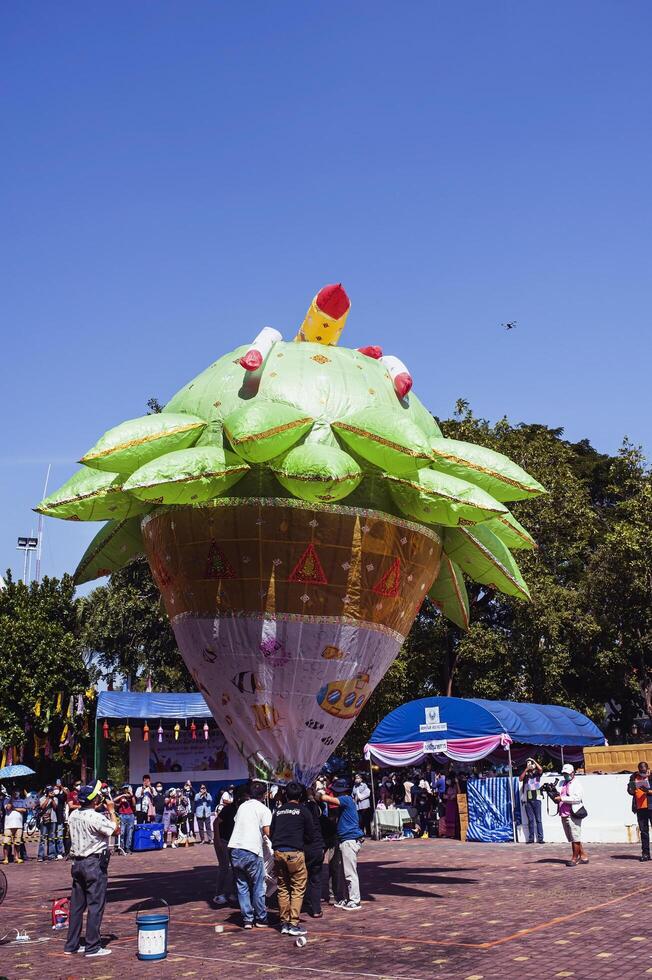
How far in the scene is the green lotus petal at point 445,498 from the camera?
12.3m

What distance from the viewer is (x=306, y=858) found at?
39.7ft

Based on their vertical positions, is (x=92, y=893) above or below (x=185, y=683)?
A: below

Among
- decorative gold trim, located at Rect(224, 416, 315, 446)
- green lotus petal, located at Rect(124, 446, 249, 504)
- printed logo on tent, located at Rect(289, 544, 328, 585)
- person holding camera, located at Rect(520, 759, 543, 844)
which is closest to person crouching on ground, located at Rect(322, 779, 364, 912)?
printed logo on tent, located at Rect(289, 544, 328, 585)

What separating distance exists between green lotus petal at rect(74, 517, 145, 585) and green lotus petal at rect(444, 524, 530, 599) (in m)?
4.91

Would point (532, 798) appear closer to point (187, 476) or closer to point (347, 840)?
point (347, 840)

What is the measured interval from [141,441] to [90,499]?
1.28 meters

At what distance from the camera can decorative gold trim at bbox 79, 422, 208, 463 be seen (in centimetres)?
1208

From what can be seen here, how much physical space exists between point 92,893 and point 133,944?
863 millimetres

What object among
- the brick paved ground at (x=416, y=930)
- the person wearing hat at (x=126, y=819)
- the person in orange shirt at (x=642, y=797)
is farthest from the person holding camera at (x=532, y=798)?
the person wearing hat at (x=126, y=819)

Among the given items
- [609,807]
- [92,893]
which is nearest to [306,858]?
[92,893]

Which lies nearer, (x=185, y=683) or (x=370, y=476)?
(x=370, y=476)

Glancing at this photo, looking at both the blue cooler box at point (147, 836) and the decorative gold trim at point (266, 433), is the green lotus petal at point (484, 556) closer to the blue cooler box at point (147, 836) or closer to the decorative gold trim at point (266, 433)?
the decorative gold trim at point (266, 433)

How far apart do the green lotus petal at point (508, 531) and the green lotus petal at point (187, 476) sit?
4.35 metres

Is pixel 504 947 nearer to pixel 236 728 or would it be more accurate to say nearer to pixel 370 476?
pixel 236 728
